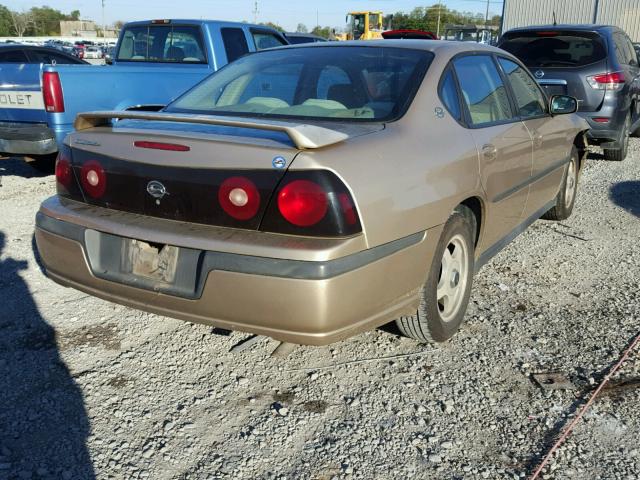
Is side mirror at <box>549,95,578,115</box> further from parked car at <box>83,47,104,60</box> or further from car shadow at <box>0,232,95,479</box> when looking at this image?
parked car at <box>83,47,104,60</box>

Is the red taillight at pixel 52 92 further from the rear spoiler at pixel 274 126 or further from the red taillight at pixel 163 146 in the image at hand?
the red taillight at pixel 163 146

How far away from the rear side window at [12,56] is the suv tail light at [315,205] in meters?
8.69

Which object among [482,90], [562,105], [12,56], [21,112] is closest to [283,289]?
[482,90]

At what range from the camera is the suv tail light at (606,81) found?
7469mm

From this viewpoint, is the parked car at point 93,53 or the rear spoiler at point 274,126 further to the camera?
the parked car at point 93,53

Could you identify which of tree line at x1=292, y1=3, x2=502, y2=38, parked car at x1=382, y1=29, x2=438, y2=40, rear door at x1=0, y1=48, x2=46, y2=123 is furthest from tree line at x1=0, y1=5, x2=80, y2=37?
rear door at x1=0, y1=48, x2=46, y2=123

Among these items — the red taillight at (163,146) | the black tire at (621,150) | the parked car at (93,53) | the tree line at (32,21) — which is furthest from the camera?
the tree line at (32,21)

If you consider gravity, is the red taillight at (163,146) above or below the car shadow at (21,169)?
above

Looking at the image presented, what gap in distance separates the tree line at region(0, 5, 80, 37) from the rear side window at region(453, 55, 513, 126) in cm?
9124

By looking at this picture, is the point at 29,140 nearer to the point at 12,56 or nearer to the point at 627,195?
the point at 12,56

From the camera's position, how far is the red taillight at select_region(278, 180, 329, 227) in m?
2.39

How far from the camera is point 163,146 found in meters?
2.65

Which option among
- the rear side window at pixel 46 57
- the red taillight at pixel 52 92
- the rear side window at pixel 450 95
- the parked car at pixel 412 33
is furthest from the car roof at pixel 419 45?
the parked car at pixel 412 33

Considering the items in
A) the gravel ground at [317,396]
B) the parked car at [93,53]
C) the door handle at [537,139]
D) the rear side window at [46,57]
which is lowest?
the gravel ground at [317,396]
